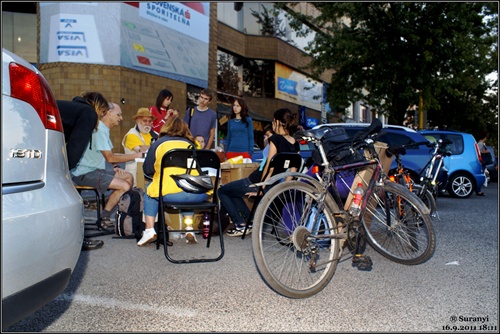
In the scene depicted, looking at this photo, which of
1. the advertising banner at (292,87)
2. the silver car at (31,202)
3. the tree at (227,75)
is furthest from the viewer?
the advertising banner at (292,87)

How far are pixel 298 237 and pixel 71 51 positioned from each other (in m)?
16.7

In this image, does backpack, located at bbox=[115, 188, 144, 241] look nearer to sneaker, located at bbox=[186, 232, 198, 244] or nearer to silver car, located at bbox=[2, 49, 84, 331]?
sneaker, located at bbox=[186, 232, 198, 244]

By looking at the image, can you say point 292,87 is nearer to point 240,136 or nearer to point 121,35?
point 121,35

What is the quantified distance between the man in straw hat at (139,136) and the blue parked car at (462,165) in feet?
25.1

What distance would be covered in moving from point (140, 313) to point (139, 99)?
17323 millimetres

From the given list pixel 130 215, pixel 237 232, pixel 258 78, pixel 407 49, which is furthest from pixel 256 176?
pixel 258 78

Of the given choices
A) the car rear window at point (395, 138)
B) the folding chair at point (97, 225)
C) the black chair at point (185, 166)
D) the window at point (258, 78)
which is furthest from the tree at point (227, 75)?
the black chair at point (185, 166)

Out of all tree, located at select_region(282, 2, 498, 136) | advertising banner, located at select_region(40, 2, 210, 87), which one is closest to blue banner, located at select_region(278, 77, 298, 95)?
tree, located at select_region(282, 2, 498, 136)

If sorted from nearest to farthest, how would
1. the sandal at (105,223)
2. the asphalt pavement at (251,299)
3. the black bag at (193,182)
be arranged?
the asphalt pavement at (251,299) → the black bag at (193,182) → the sandal at (105,223)

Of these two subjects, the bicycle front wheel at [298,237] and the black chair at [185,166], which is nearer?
the bicycle front wheel at [298,237]

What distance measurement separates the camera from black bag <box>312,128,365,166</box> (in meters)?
4.30

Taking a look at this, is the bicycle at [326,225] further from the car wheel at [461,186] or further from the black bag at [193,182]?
the car wheel at [461,186]

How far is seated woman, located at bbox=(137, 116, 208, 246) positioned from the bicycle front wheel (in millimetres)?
1680

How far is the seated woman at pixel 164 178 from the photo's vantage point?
209 inches
